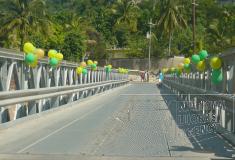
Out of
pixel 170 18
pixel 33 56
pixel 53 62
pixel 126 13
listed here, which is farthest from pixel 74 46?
pixel 33 56

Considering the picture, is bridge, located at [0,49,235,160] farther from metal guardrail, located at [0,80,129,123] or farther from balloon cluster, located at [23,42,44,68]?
balloon cluster, located at [23,42,44,68]

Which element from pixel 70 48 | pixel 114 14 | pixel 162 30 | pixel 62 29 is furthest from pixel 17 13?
pixel 114 14

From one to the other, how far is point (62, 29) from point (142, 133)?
319 ft

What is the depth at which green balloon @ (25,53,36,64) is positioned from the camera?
51.4ft

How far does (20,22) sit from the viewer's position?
80.8 meters

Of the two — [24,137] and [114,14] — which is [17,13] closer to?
[114,14]

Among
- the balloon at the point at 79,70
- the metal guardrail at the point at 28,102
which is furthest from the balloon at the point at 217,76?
the balloon at the point at 79,70

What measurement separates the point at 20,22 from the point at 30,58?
66513mm

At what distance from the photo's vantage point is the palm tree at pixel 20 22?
8050 centimetres

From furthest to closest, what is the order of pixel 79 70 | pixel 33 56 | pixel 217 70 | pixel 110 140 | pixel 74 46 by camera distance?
pixel 74 46
pixel 79 70
pixel 33 56
pixel 217 70
pixel 110 140

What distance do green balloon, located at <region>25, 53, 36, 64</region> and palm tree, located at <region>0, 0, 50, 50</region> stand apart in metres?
63.5

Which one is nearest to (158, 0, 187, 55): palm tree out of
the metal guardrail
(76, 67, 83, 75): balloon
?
(76, 67, 83, 75): balloon

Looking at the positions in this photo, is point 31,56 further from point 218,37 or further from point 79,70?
point 218,37

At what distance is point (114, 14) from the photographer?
129125 millimetres
